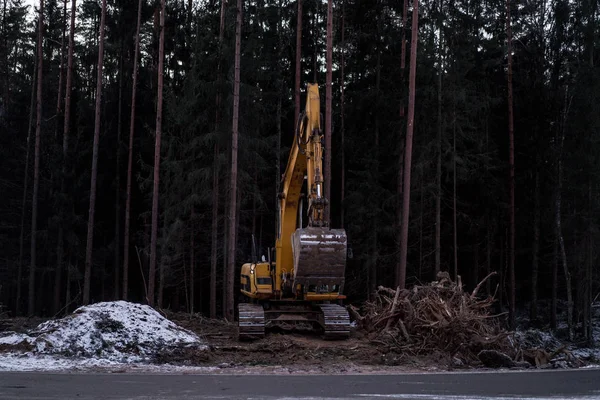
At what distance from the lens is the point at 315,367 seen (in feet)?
41.4

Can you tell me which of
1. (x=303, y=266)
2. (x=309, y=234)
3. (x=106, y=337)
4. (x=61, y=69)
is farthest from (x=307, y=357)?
(x=61, y=69)

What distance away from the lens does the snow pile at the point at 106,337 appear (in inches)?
518

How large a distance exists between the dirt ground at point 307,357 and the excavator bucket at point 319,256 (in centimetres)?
155

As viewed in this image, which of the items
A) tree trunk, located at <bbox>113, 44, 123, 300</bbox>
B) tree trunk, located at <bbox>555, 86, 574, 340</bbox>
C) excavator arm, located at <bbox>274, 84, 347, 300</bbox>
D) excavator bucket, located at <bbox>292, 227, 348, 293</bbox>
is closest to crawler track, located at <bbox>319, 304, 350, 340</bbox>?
excavator arm, located at <bbox>274, 84, 347, 300</bbox>

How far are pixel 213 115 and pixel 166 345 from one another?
16.7 metres

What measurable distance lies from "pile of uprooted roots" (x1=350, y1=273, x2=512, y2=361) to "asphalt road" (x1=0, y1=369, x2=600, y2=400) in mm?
2500

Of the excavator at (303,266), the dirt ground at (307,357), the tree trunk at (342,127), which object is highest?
the tree trunk at (342,127)

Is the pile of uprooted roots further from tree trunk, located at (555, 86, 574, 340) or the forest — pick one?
tree trunk, located at (555, 86, 574, 340)

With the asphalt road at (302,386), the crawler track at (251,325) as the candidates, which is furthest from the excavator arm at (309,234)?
the asphalt road at (302,386)

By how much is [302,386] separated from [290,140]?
27.5 m

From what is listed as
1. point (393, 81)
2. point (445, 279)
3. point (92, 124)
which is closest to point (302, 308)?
Answer: point (445, 279)

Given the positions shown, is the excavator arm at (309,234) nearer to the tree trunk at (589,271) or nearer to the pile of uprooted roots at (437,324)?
the pile of uprooted roots at (437,324)

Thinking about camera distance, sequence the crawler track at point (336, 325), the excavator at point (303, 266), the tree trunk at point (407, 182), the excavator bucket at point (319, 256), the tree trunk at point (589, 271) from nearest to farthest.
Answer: the excavator bucket at point (319, 256), the excavator at point (303, 266), the crawler track at point (336, 325), the tree trunk at point (407, 182), the tree trunk at point (589, 271)

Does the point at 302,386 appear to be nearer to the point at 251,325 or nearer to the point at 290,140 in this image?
the point at 251,325
